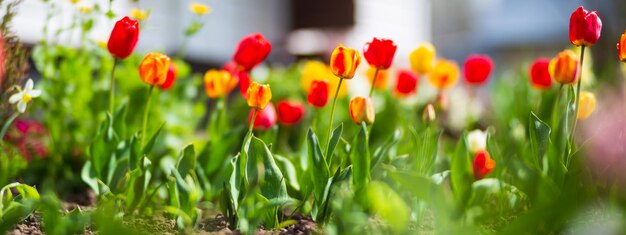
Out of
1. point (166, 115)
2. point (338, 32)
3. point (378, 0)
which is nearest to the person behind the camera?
point (166, 115)

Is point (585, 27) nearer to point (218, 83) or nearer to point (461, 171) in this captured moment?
point (461, 171)

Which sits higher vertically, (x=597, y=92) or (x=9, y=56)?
(x=9, y=56)

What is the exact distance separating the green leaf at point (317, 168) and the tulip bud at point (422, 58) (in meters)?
0.84

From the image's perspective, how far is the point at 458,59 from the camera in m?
9.41

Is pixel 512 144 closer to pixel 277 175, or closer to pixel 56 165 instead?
pixel 277 175

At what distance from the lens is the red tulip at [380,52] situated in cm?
123

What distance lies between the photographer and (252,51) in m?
1.41

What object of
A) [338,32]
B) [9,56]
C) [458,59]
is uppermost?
[9,56]

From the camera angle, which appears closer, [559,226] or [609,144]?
[559,226]

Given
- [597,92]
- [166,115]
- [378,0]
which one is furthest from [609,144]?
[378,0]

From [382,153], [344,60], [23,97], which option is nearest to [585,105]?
[382,153]

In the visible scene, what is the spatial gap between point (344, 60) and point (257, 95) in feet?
0.50

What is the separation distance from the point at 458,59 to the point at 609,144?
8460 millimetres

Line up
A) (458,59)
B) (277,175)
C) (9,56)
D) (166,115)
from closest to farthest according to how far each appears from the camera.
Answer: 1. (277,175)
2. (9,56)
3. (166,115)
4. (458,59)
